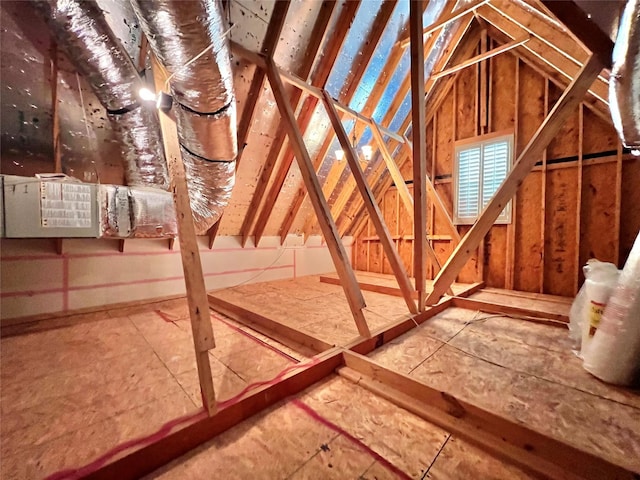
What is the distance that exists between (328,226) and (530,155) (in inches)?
61.6

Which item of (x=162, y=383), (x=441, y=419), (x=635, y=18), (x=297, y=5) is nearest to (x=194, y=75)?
(x=297, y=5)

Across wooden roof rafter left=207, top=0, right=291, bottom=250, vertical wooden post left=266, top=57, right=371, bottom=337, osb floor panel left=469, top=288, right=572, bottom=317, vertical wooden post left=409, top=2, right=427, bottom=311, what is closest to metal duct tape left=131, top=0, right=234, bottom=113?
vertical wooden post left=266, top=57, right=371, bottom=337

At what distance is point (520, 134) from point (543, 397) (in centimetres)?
390

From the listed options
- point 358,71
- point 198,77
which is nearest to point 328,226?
point 198,77

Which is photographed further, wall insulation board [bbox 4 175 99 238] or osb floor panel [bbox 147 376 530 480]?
wall insulation board [bbox 4 175 99 238]

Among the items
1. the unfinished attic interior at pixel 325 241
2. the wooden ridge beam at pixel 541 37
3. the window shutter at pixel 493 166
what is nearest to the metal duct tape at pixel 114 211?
the unfinished attic interior at pixel 325 241

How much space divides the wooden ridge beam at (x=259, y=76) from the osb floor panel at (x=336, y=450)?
8.47ft

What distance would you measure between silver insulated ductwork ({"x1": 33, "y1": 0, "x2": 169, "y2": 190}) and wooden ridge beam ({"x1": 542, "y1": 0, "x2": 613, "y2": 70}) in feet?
9.33

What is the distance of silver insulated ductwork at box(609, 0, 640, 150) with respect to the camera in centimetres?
114

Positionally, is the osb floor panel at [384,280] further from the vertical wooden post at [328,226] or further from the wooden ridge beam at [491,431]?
the wooden ridge beam at [491,431]

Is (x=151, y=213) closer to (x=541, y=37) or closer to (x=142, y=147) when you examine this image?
(x=142, y=147)

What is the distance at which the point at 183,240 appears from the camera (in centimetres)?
123

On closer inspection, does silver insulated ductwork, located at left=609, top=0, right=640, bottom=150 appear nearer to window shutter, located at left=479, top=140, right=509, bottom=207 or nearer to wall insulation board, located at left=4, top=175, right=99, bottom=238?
window shutter, located at left=479, top=140, right=509, bottom=207

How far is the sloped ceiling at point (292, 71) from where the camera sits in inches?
78.8
